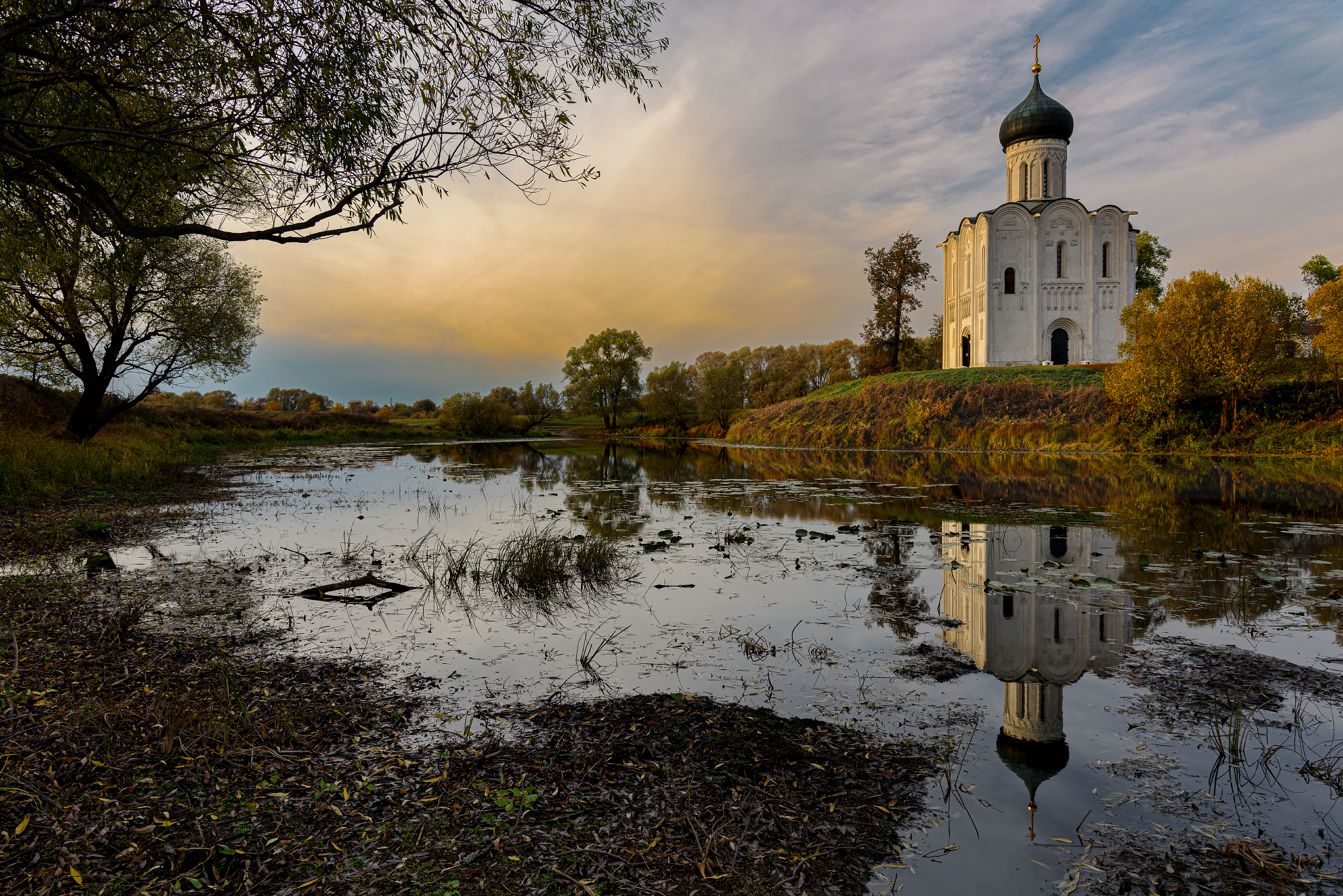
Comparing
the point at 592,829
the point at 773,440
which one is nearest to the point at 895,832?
the point at 592,829

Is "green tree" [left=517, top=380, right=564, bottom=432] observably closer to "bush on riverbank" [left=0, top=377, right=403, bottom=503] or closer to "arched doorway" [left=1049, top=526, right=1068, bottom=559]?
"bush on riverbank" [left=0, top=377, right=403, bottom=503]

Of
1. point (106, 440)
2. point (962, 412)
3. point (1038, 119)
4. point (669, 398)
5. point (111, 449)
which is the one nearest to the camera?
point (111, 449)

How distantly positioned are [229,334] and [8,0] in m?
22.3

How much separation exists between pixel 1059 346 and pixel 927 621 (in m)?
47.9

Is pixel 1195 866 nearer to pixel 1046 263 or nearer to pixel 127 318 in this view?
pixel 127 318

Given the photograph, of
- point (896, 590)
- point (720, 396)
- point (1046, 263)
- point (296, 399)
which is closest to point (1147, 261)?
point (1046, 263)

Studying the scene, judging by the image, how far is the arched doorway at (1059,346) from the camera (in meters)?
45.8

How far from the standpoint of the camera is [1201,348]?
28.7m

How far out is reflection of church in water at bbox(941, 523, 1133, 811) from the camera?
13.8 feet

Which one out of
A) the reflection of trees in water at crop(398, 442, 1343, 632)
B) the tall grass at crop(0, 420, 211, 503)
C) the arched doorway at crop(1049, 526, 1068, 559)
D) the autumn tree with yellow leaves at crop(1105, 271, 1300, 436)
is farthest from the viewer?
the autumn tree with yellow leaves at crop(1105, 271, 1300, 436)

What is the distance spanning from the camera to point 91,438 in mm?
23203

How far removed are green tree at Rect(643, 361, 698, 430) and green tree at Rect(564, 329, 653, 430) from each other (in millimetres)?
1850

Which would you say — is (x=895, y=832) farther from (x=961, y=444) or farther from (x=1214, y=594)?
(x=961, y=444)

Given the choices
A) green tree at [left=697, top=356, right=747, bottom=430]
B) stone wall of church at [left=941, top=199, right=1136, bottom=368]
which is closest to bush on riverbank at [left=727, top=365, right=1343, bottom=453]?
stone wall of church at [left=941, top=199, right=1136, bottom=368]
